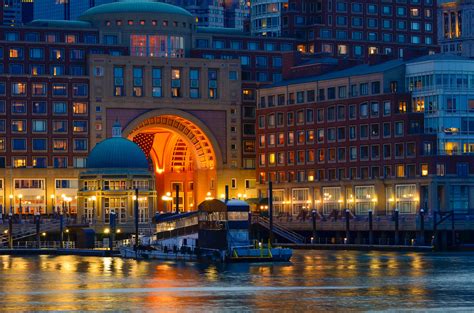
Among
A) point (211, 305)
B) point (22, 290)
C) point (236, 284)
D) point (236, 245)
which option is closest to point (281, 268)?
point (236, 245)

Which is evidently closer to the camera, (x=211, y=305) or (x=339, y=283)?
(x=211, y=305)

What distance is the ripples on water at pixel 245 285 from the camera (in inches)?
4675

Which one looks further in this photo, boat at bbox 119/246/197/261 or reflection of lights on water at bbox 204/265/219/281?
boat at bbox 119/246/197/261

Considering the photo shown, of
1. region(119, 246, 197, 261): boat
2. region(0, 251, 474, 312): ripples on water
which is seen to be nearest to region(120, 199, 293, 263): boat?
region(119, 246, 197, 261): boat

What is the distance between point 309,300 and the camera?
121625 mm

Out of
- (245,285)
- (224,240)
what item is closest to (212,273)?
(245,285)

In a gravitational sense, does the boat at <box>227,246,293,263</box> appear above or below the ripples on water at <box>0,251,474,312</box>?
above

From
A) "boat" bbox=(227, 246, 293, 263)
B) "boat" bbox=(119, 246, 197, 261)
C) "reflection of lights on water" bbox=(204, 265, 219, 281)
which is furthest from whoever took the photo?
"boat" bbox=(119, 246, 197, 261)

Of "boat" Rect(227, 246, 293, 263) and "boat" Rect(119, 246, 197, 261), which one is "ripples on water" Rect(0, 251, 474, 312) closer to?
"boat" Rect(227, 246, 293, 263)

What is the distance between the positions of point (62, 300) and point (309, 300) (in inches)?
718

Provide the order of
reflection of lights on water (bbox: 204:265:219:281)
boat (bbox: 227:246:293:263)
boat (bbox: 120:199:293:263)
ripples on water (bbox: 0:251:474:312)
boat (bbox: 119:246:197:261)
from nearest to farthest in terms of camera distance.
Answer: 1. ripples on water (bbox: 0:251:474:312)
2. reflection of lights on water (bbox: 204:265:219:281)
3. boat (bbox: 227:246:293:263)
4. boat (bbox: 120:199:293:263)
5. boat (bbox: 119:246:197:261)

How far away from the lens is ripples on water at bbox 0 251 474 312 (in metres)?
119

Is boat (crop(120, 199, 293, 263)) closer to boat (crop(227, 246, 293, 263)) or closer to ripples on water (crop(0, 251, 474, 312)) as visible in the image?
boat (crop(227, 246, 293, 263))

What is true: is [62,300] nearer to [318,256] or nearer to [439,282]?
[439,282]
